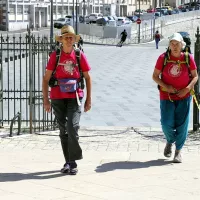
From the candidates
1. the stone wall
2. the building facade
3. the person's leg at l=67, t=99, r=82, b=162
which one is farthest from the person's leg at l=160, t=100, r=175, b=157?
the stone wall

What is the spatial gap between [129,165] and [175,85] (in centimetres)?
118

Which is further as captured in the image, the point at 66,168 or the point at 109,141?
the point at 109,141

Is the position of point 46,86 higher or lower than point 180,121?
higher

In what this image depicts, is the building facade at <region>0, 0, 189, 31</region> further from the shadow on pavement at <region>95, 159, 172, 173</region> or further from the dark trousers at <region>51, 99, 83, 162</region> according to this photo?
the dark trousers at <region>51, 99, 83, 162</region>

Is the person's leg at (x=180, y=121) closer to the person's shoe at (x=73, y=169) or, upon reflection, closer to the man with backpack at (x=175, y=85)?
the man with backpack at (x=175, y=85)

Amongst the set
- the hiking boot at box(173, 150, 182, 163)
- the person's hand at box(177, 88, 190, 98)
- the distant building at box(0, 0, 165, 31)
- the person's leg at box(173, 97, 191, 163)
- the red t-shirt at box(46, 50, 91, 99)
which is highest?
the distant building at box(0, 0, 165, 31)

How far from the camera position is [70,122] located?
22.3 ft

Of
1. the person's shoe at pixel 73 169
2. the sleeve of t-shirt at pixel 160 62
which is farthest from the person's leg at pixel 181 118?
the person's shoe at pixel 73 169

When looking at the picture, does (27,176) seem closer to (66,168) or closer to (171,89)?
(66,168)

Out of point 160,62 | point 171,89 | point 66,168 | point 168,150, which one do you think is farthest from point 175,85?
point 66,168

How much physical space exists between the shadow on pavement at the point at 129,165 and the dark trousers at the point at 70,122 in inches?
16.5

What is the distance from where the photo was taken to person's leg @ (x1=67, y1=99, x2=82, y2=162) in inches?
268

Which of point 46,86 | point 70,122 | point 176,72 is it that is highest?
point 176,72

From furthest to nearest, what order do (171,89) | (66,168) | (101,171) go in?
(171,89) → (101,171) → (66,168)
